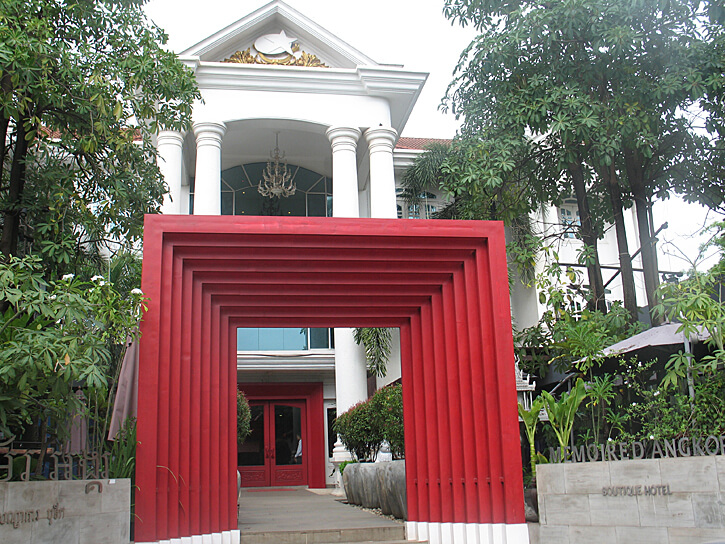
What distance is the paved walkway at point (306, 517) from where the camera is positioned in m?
9.36

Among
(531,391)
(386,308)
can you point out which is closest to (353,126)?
(531,391)

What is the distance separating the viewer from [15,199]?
9375 mm

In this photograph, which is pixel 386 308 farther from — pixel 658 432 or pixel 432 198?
pixel 432 198

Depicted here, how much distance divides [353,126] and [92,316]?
11.4m

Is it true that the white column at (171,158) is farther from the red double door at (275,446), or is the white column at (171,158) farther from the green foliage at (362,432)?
the red double door at (275,446)

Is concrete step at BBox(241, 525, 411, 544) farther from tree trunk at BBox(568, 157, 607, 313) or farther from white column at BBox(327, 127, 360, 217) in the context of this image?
white column at BBox(327, 127, 360, 217)

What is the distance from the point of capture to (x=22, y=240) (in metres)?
10.8

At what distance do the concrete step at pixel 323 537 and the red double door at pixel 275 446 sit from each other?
12598 mm

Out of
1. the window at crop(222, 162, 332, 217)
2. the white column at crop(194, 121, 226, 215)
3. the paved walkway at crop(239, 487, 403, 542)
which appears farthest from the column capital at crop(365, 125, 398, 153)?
the paved walkway at crop(239, 487, 403, 542)

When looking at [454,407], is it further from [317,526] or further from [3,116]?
[3,116]

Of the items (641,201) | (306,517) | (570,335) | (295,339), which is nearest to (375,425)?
(306,517)

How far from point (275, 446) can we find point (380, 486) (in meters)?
11.2

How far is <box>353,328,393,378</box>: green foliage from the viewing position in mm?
15766

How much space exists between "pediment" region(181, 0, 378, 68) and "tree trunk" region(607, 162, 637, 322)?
736 centimetres
